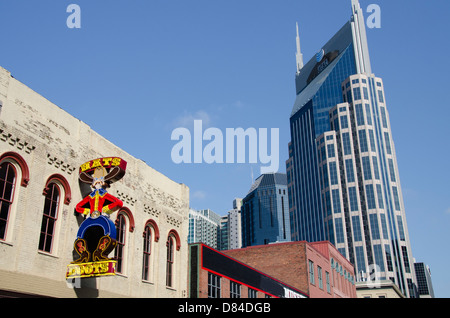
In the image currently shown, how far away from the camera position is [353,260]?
150m

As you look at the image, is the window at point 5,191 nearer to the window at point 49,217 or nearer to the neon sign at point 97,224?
the window at point 49,217

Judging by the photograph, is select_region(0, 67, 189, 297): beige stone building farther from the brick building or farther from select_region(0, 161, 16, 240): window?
the brick building

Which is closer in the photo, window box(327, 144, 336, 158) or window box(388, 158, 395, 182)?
window box(388, 158, 395, 182)

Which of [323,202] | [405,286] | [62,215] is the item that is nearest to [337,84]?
[323,202]

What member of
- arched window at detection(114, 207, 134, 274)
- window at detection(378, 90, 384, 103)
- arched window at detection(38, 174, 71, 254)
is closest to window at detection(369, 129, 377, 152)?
window at detection(378, 90, 384, 103)

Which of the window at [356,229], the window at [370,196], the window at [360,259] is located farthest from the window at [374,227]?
the window at [360,259]

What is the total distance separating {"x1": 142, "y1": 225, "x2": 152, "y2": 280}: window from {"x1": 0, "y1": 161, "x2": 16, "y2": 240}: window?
8649mm

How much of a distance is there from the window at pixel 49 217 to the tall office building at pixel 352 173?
13616cm

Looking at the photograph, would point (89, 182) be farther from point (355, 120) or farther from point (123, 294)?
point (355, 120)

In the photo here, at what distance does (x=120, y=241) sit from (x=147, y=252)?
7.51 ft

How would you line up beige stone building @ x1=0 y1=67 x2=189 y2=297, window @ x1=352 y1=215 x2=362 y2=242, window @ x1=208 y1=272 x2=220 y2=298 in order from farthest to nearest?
window @ x1=352 y1=215 x2=362 y2=242, window @ x1=208 y1=272 x2=220 y2=298, beige stone building @ x1=0 y1=67 x2=189 y2=297

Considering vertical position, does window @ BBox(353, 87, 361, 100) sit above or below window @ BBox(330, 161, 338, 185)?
above

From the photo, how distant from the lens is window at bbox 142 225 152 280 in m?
24.2

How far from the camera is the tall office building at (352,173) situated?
14862cm
